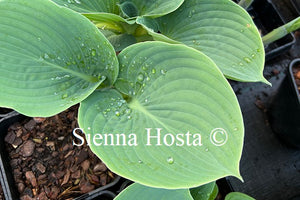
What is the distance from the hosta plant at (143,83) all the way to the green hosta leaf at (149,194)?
0.12 metres

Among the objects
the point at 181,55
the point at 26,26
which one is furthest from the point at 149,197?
the point at 26,26

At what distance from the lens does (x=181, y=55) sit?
0.65 meters

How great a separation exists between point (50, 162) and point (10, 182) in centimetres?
14

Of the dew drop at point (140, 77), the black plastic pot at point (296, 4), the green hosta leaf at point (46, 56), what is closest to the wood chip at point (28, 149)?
the green hosta leaf at point (46, 56)

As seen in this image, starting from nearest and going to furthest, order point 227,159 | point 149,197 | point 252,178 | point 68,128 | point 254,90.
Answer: point 227,159 < point 149,197 < point 68,128 < point 252,178 < point 254,90

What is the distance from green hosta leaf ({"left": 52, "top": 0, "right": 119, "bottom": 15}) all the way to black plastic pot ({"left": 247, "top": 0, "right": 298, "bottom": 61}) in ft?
2.38

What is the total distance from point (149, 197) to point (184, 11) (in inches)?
20.0

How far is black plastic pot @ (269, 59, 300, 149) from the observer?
3.87 ft

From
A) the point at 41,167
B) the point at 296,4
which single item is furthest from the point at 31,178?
the point at 296,4

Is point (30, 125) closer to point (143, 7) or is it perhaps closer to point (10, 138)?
point (10, 138)

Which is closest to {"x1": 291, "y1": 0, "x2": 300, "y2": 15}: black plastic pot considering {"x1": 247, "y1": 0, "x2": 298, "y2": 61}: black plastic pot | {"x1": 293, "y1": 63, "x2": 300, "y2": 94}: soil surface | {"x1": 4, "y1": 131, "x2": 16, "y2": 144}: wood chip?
{"x1": 247, "y1": 0, "x2": 298, "y2": 61}: black plastic pot

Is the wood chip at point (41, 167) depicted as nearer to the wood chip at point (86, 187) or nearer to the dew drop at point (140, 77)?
the wood chip at point (86, 187)

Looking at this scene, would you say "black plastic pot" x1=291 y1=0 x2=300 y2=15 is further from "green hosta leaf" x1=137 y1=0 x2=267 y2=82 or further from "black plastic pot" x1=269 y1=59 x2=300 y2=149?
"green hosta leaf" x1=137 y1=0 x2=267 y2=82

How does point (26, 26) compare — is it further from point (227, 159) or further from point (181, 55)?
point (227, 159)
